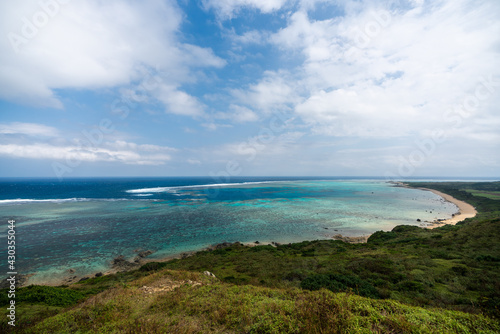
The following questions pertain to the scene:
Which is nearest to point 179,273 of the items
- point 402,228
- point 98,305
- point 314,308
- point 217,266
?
point 98,305

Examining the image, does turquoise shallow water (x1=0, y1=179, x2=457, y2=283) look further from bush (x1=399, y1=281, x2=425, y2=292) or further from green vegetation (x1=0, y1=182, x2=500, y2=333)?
bush (x1=399, y1=281, x2=425, y2=292)

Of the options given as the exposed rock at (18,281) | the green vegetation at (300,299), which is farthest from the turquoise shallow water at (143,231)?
the green vegetation at (300,299)

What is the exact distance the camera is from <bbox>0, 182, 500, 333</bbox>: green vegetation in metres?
7.13

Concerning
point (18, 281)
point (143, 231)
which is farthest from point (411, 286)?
point (143, 231)

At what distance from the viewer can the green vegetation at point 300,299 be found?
7.13 meters

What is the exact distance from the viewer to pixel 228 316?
805 cm

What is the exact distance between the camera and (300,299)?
9.09 m

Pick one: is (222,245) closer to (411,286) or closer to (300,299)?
(300,299)

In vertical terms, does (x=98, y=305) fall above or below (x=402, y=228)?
above

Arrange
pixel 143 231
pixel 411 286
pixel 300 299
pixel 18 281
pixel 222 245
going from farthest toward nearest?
pixel 143 231, pixel 222 245, pixel 18 281, pixel 411 286, pixel 300 299

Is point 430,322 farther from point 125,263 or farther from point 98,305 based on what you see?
point 125,263

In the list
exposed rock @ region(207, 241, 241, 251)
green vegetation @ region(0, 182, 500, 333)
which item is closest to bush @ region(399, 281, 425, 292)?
green vegetation @ region(0, 182, 500, 333)

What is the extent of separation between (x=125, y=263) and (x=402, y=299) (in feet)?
95.2

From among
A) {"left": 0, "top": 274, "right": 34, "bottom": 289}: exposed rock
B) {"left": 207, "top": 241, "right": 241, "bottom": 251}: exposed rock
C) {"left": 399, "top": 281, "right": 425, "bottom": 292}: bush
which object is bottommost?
{"left": 207, "top": 241, "right": 241, "bottom": 251}: exposed rock
